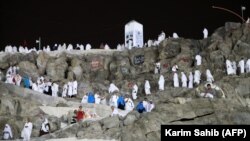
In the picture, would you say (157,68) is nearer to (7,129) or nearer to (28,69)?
(28,69)

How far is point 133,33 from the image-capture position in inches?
2395

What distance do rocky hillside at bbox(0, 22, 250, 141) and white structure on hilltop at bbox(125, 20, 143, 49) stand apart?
6116 mm

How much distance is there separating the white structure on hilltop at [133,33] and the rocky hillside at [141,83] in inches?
241

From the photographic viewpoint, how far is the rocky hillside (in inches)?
1114

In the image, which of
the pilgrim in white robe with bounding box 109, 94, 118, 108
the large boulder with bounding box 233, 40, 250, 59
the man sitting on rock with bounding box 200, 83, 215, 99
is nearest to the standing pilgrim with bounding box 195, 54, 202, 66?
the large boulder with bounding box 233, 40, 250, 59

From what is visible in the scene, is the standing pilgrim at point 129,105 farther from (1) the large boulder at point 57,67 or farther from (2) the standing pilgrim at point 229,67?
(1) the large boulder at point 57,67

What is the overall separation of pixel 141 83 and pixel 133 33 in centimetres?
1557

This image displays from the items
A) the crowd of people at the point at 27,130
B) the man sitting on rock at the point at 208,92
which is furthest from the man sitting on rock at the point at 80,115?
the man sitting on rock at the point at 208,92

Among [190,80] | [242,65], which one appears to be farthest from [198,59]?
[242,65]

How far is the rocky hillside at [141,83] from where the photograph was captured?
92.8 feet

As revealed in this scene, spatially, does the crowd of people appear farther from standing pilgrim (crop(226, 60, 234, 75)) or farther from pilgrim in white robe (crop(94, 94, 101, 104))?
standing pilgrim (crop(226, 60, 234, 75))

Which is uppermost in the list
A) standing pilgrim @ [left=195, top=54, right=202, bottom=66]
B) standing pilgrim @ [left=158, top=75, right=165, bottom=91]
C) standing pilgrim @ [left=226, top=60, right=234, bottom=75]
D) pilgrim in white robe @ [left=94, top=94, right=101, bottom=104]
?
standing pilgrim @ [left=195, top=54, right=202, bottom=66]

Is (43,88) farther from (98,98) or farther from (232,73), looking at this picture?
(232,73)

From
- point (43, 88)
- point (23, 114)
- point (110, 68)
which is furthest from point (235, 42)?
point (23, 114)
